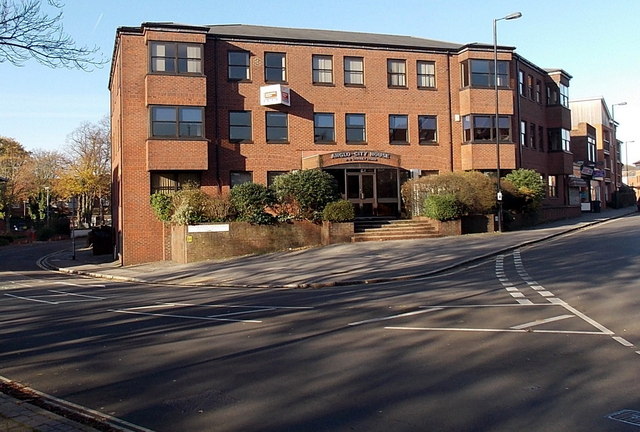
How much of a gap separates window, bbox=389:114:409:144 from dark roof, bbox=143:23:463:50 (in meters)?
3.96

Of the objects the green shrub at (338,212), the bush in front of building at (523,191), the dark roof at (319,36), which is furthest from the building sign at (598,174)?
the green shrub at (338,212)

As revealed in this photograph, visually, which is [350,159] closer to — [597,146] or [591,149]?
[591,149]

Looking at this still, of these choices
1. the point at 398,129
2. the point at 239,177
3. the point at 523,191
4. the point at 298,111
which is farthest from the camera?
the point at 398,129

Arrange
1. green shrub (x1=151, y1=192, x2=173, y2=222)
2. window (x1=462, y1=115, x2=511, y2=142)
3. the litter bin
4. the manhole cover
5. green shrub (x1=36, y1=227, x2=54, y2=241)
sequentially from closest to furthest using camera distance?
1. the manhole cover
2. green shrub (x1=151, y1=192, x2=173, y2=222)
3. window (x1=462, y1=115, x2=511, y2=142)
4. the litter bin
5. green shrub (x1=36, y1=227, x2=54, y2=241)

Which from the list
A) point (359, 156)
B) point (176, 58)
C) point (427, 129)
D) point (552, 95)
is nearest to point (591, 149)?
point (552, 95)

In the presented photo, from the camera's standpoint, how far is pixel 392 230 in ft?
96.5

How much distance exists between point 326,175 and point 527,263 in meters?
11.7

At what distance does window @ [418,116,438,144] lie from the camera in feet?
117

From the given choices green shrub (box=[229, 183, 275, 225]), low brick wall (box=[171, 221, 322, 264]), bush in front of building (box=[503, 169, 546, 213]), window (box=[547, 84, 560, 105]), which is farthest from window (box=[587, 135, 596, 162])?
green shrub (box=[229, 183, 275, 225])

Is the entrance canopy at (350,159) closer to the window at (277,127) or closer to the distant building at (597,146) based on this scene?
the window at (277,127)

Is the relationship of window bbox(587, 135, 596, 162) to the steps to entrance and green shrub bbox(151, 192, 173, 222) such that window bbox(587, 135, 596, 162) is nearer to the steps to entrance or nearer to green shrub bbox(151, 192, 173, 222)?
the steps to entrance

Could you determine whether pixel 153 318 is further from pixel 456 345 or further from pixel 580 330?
pixel 580 330

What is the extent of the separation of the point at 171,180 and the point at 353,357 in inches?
940

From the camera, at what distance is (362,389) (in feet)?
22.0
